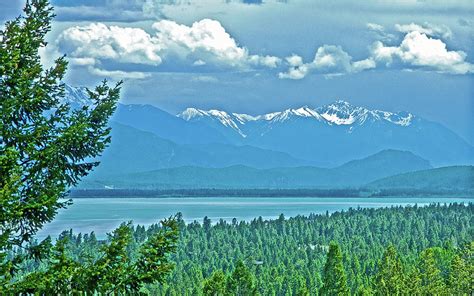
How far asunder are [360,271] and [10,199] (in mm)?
63415

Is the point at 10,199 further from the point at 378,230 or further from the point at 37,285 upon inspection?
the point at 378,230

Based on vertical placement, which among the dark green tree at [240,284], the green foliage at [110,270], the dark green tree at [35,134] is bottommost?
the dark green tree at [240,284]

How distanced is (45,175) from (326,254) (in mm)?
59386

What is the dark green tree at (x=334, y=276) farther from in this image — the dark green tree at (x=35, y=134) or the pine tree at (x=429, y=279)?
the dark green tree at (x=35, y=134)

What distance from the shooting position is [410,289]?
44.4 metres

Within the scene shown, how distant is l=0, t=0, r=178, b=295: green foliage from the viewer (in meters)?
10.8

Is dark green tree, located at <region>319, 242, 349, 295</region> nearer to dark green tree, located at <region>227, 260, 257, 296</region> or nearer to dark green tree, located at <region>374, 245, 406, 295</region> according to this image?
dark green tree, located at <region>374, 245, 406, 295</region>

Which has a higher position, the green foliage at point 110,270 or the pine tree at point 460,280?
the green foliage at point 110,270

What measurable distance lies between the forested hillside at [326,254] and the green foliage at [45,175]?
1626 centimetres

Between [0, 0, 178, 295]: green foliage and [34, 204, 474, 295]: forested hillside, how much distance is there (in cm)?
1626

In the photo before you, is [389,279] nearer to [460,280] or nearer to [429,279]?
[429,279]

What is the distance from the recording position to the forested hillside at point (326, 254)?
45.0 metres

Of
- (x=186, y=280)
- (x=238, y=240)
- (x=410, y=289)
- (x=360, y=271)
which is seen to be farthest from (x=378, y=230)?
(x=410, y=289)

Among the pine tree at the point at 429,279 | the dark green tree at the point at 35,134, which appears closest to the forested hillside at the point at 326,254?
the pine tree at the point at 429,279
